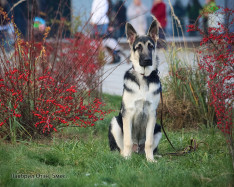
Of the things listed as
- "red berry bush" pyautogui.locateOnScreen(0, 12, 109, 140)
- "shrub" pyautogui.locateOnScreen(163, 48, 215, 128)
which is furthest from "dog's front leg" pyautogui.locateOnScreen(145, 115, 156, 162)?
"shrub" pyautogui.locateOnScreen(163, 48, 215, 128)

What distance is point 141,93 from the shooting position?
4.79 metres

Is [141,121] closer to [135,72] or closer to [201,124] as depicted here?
[135,72]

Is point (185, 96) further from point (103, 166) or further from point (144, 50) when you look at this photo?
point (103, 166)

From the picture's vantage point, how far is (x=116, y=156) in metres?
4.54

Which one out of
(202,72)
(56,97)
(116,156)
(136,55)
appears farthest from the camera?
(202,72)

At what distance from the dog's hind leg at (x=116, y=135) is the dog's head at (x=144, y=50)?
0.79 m

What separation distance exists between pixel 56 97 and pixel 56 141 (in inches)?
26.0

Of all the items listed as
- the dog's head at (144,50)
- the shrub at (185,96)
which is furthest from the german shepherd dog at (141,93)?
the shrub at (185,96)

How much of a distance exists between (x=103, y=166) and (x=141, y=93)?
105 cm

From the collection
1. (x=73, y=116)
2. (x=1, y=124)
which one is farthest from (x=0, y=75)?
(x=73, y=116)

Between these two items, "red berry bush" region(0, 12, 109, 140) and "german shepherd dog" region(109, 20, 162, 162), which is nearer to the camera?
"german shepherd dog" region(109, 20, 162, 162)

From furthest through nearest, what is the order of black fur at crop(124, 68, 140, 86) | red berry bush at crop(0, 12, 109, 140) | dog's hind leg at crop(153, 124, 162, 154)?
red berry bush at crop(0, 12, 109, 140) → dog's hind leg at crop(153, 124, 162, 154) → black fur at crop(124, 68, 140, 86)

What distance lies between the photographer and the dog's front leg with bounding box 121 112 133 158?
15.9 ft

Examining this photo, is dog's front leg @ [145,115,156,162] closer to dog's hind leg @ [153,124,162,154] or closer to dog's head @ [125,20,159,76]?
dog's hind leg @ [153,124,162,154]
